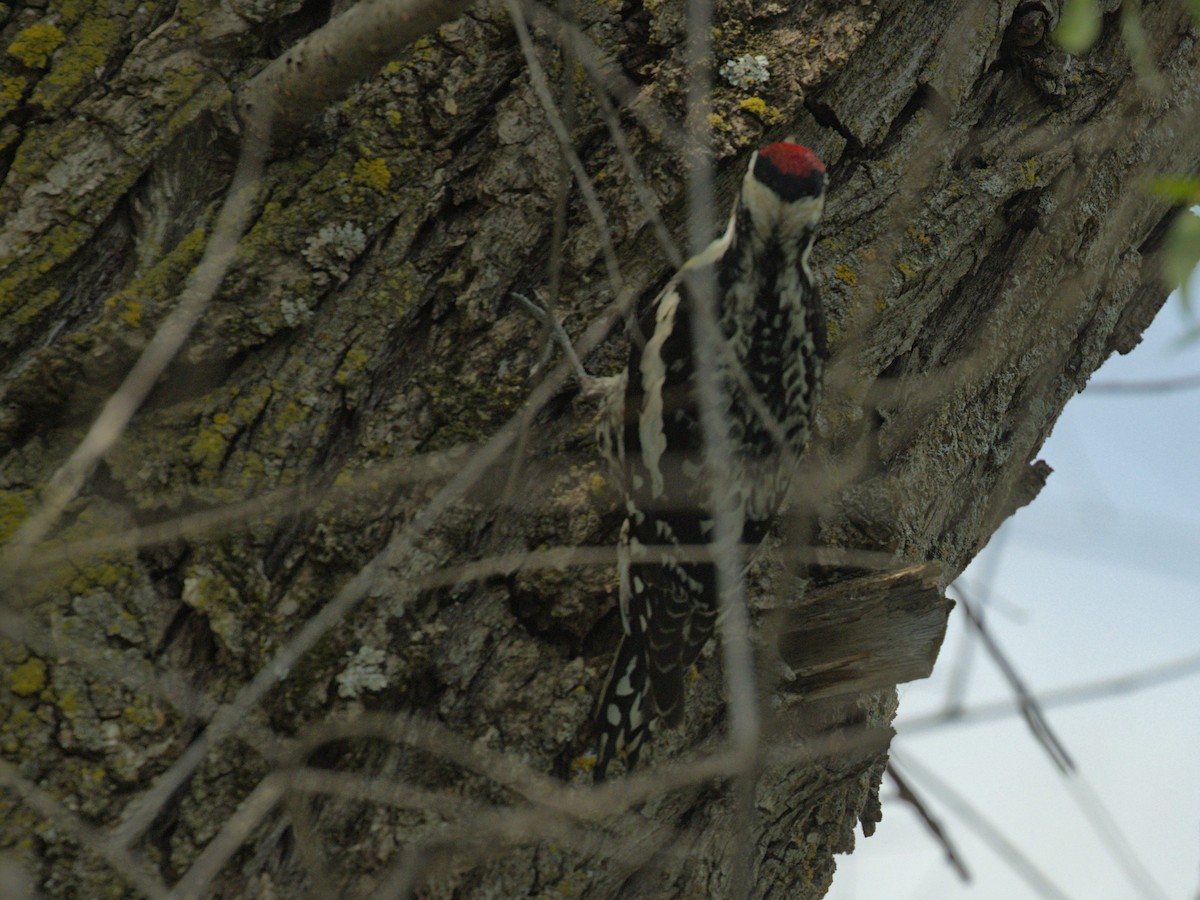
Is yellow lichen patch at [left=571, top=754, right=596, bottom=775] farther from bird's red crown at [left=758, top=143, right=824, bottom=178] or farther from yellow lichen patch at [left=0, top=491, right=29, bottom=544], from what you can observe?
bird's red crown at [left=758, top=143, right=824, bottom=178]

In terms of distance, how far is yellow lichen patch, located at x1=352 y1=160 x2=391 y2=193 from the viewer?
2.33 metres

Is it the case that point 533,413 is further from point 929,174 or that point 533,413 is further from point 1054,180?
point 1054,180

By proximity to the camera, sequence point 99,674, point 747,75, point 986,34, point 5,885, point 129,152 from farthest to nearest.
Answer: point 986,34
point 747,75
point 129,152
point 99,674
point 5,885

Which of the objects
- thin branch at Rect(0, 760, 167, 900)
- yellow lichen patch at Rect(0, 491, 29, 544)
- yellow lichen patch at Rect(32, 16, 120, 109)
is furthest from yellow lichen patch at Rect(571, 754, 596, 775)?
yellow lichen patch at Rect(32, 16, 120, 109)

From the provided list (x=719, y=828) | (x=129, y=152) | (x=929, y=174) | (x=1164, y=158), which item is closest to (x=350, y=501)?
(x=129, y=152)

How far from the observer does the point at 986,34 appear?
2709 millimetres

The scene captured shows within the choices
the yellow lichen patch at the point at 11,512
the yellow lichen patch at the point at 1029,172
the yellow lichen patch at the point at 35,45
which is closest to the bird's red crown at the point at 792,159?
the yellow lichen patch at the point at 1029,172

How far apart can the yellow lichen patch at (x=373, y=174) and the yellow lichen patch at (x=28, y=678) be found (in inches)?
43.3

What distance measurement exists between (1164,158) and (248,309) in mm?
2497

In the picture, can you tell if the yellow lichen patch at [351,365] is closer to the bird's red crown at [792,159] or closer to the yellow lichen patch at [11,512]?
the yellow lichen patch at [11,512]

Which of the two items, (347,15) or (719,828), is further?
(719,828)

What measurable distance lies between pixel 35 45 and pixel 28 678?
1239 millimetres

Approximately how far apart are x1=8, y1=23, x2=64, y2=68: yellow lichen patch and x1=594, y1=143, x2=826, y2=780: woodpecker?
1.34 meters

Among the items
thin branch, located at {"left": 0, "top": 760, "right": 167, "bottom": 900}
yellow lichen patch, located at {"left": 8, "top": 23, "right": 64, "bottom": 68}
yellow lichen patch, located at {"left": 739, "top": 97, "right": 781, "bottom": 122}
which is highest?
yellow lichen patch, located at {"left": 739, "top": 97, "right": 781, "bottom": 122}
